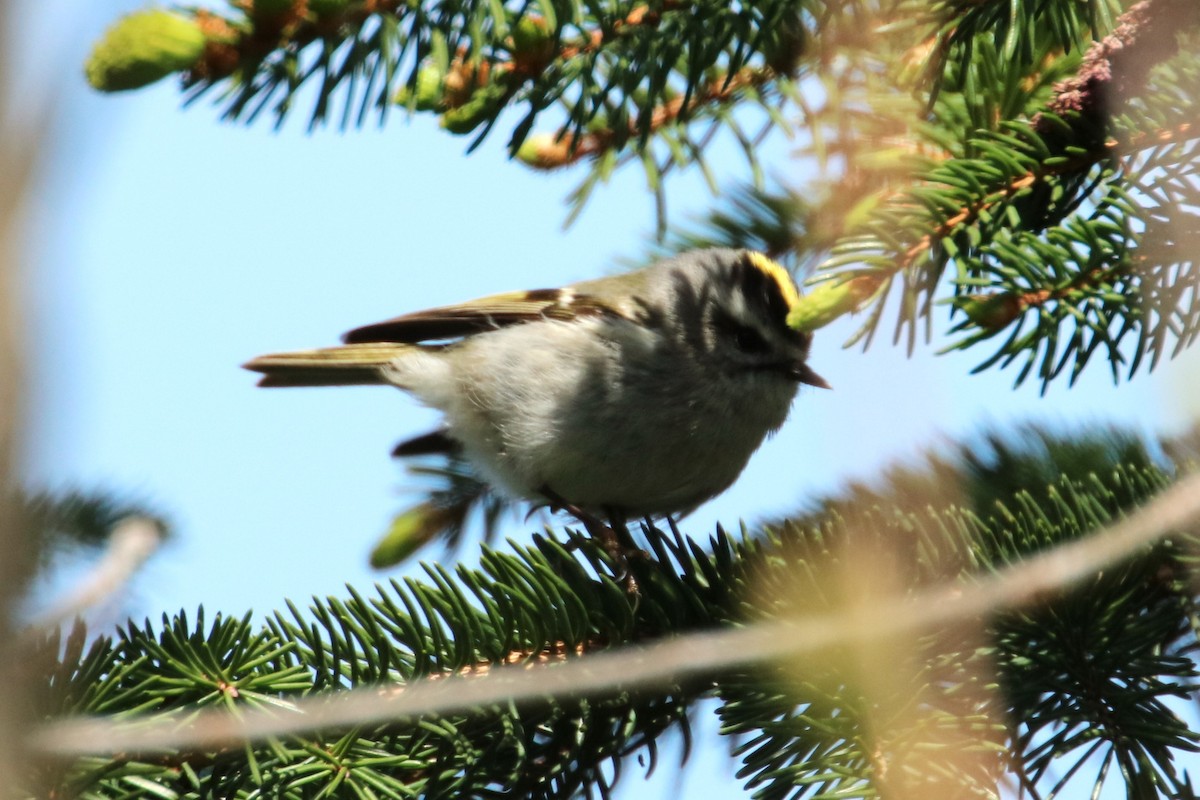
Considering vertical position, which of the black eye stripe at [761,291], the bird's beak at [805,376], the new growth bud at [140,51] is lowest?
the new growth bud at [140,51]

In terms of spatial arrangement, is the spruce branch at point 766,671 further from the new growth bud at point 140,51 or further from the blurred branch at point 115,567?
the new growth bud at point 140,51

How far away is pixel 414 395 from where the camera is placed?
9.27 ft

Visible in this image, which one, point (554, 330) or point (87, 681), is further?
point (554, 330)

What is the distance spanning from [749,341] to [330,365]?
1.14 metres

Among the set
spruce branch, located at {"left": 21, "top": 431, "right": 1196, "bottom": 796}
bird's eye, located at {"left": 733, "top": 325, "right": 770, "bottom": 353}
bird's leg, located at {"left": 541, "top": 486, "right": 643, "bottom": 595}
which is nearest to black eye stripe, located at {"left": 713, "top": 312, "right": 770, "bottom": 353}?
bird's eye, located at {"left": 733, "top": 325, "right": 770, "bottom": 353}

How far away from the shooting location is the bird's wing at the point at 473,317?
9.26 feet

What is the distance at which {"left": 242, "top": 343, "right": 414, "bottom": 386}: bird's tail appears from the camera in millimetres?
2893

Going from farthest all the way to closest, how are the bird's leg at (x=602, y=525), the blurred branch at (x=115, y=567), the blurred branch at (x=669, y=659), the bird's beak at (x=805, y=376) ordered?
the bird's beak at (x=805, y=376) < the bird's leg at (x=602, y=525) < the blurred branch at (x=115, y=567) < the blurred branch at (x=669, y=659)

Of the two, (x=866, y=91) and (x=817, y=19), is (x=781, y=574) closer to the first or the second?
(x=817, y=19)

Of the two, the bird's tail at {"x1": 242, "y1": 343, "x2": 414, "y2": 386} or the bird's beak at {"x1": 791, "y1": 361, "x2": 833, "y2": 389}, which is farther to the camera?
the bird's tail at {"x1": 242, "y1": 343, "x2": 414, "y2": 386}

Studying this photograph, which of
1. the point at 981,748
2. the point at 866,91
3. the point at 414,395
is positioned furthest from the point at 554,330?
the point at 981,748

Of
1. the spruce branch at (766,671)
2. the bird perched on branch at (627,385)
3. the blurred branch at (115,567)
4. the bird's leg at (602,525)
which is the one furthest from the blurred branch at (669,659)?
the bird perched on branch at (627,385)

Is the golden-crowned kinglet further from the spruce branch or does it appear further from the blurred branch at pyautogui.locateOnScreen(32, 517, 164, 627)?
the spruce branch

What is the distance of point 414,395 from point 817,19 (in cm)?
166
